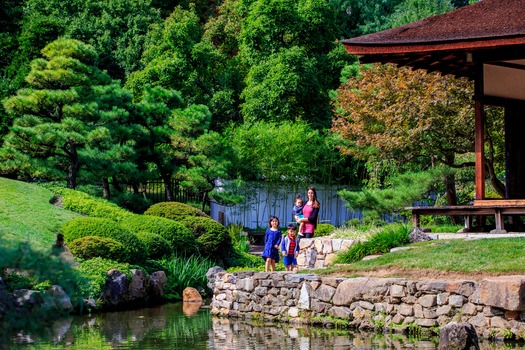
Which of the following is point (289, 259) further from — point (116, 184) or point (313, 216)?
point (116, 184)

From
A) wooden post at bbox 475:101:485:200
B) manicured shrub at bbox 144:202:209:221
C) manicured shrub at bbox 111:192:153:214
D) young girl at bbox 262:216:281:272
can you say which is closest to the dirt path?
young girl at bbox 262:216:281:272

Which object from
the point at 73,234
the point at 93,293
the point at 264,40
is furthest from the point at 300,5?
the point at 93,293

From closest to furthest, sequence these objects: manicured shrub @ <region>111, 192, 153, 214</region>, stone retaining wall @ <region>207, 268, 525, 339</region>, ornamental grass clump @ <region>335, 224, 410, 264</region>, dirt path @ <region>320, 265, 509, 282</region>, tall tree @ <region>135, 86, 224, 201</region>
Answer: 1. stone retaining wall @ <region>207, 268, 525, 339</region>
2. dirt path @ <region>320, 265, 509, 282</region>
3. ornamental grass clump @ <region>335, 224, 410, 264</region>
4. manicured shrub @ <region>111, 192, 153, 214</region>
5. tall tree @ <region>135, 86, 224, 201</region>

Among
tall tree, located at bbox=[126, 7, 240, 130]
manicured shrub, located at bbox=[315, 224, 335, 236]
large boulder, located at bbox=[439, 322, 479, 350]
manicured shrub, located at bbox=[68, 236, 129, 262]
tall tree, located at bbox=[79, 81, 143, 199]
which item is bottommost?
Result: large boulder, located at bbox=[439, 322, 479, 350]

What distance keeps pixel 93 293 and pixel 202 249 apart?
587 centimetres

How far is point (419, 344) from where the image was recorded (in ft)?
37.7

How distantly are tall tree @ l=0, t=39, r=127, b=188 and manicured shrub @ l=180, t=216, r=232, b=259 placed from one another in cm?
457

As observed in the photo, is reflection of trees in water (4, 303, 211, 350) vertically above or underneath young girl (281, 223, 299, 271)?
underneath

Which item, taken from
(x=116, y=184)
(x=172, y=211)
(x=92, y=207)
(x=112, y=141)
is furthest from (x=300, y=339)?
(x=116, y=184)

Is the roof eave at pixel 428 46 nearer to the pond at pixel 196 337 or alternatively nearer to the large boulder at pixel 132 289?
the pond at pixel 196 337

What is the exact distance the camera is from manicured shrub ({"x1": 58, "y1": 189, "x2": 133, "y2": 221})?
899 inches

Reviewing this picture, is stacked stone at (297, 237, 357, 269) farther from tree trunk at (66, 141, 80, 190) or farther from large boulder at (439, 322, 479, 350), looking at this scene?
tree trunk at (66, 141, 80, 190)

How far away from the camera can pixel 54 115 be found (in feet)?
84.9

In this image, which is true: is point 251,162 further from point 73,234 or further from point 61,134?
point 73,234
